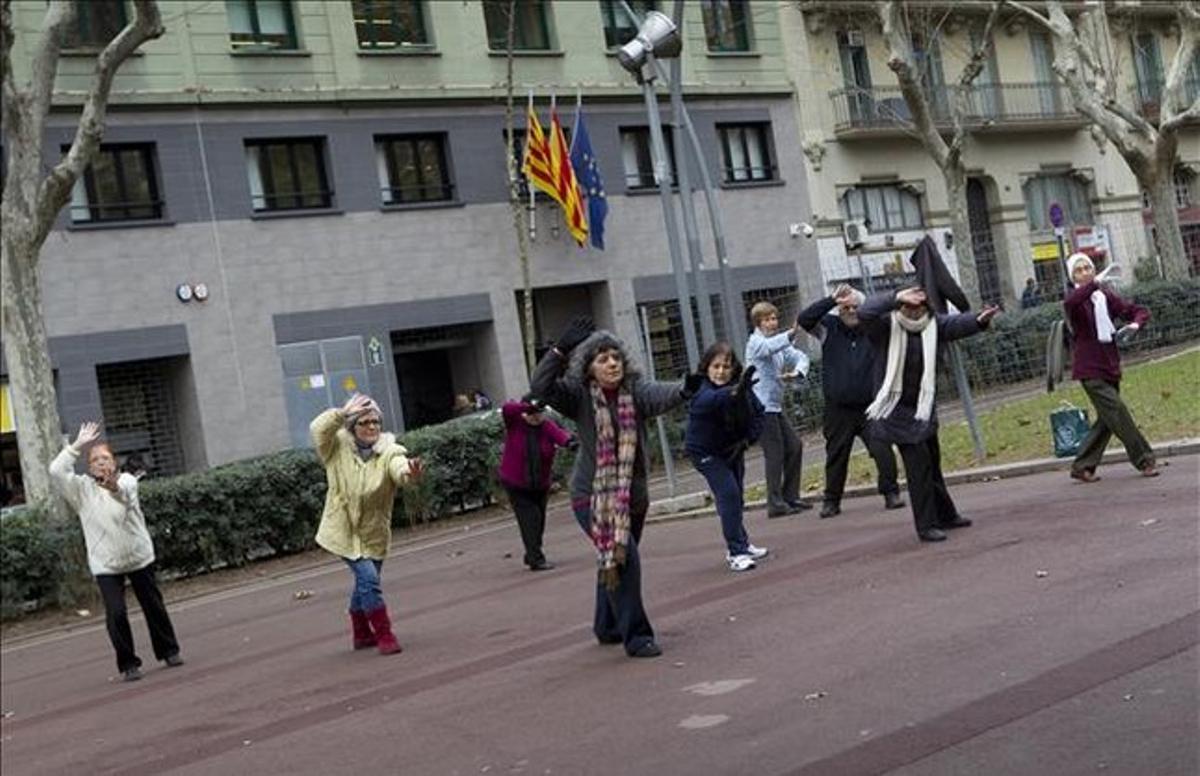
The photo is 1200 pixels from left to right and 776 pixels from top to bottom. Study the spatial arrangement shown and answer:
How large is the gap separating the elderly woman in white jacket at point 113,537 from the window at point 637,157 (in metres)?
23.0

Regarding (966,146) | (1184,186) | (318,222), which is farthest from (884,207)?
(318,222)

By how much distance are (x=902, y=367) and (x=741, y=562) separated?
5.93 ft

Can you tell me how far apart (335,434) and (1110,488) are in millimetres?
5902

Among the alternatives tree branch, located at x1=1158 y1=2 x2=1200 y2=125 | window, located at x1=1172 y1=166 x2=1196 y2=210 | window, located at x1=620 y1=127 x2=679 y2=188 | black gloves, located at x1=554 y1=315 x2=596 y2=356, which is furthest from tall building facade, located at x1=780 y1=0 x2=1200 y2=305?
black gloves, located at x1=554 y1=315 x2=596 y2=356

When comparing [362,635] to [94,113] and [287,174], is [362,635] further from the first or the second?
[287,174]

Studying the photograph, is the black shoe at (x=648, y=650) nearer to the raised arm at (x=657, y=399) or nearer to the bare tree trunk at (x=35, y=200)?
the raised arm at (x=657, y=399)

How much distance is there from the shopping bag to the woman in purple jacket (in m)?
4.40

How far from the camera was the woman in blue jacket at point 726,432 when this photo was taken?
10820 millimetres

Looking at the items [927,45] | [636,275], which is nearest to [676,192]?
[636,275]

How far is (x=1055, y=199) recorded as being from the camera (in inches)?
1708

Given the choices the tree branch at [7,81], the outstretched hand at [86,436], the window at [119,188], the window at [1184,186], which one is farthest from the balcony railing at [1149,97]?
the outstretched hand at [86,436]

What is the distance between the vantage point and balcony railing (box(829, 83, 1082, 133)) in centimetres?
3812

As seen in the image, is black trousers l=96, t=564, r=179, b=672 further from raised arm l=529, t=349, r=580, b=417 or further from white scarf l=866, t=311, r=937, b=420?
white scarf l=866, t=311, r=937, b=420

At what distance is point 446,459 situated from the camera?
72.2ft
